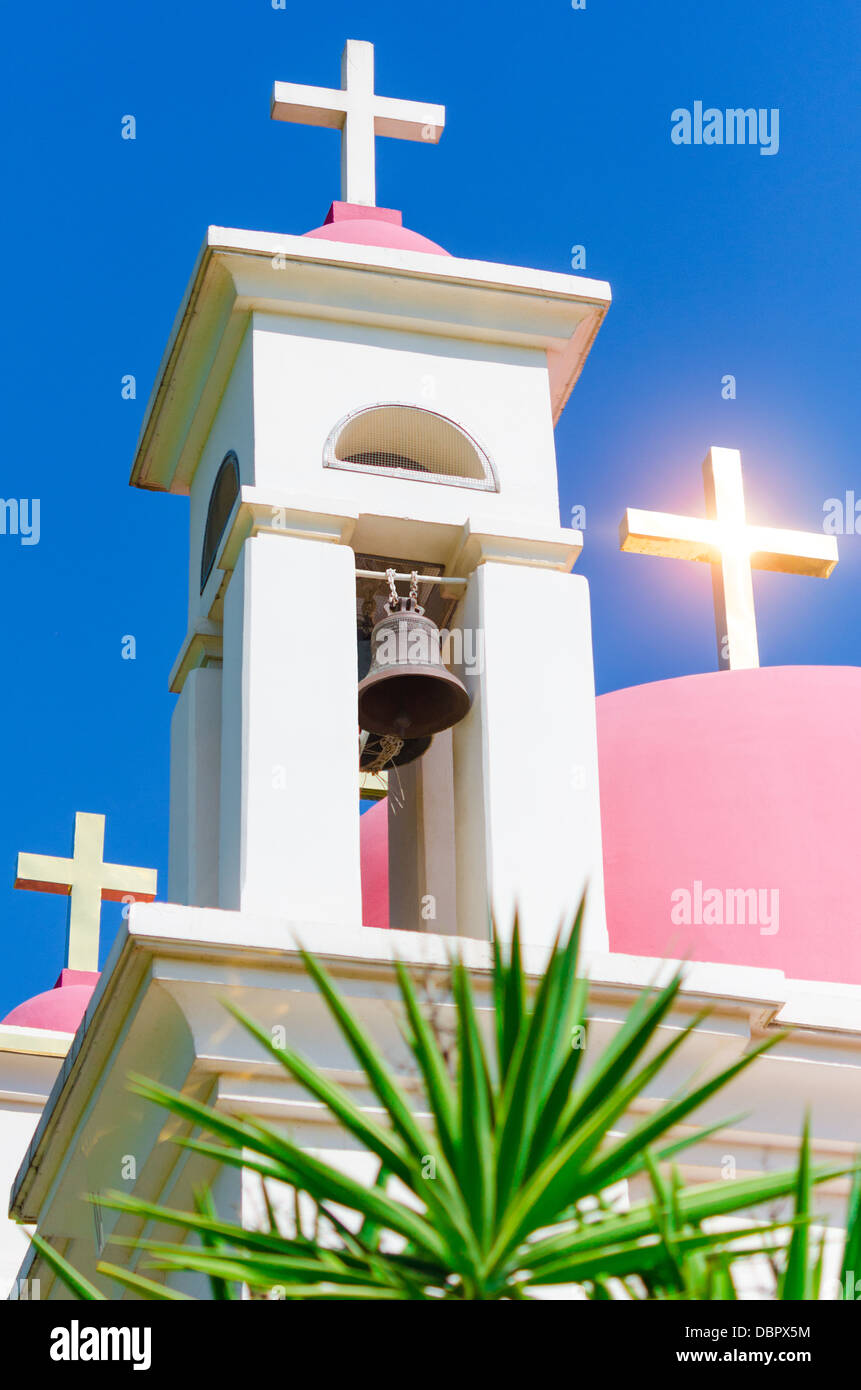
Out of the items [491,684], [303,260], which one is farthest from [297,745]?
[303,260]

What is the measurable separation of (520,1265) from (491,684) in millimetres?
3991

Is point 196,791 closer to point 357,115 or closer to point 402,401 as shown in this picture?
point 402,401

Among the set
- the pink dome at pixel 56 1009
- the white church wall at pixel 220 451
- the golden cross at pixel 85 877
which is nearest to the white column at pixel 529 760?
the white church wall at pixel 220 451

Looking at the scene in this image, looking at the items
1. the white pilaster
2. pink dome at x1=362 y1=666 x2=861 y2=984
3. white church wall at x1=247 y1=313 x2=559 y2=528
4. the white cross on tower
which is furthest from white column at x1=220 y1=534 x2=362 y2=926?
the white cross on tower

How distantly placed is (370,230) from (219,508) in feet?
3.66

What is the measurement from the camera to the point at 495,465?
711 cm

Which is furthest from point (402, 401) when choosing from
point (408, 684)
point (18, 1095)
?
point (18, 1095)

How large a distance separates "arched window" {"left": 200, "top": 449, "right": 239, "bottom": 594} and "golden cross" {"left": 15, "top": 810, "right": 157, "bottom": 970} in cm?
327

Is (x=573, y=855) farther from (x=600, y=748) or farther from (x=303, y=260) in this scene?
(x=303, y=260)

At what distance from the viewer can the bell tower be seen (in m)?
6.26

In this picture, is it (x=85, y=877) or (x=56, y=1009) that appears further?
(x=85, y=877)

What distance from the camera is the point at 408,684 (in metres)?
6.60

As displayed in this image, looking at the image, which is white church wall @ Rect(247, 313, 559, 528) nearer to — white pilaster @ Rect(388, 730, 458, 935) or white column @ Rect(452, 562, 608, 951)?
white column @ Rect(452, 562, 608, 951)

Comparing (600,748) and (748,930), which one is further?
(600,748)
